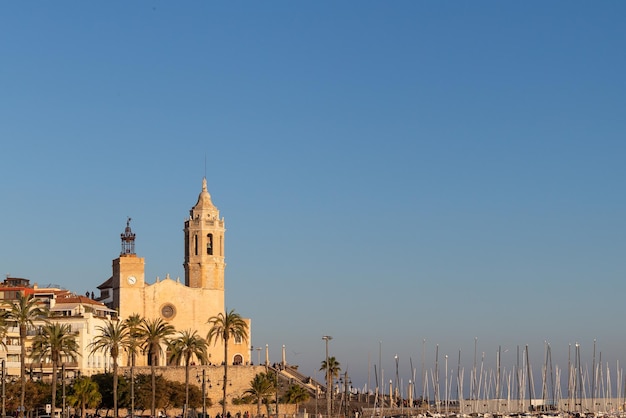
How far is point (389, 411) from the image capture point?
11519 centimetres

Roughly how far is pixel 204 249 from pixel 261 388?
25460 millimetres

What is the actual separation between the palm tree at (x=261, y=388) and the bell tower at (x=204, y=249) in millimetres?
18847

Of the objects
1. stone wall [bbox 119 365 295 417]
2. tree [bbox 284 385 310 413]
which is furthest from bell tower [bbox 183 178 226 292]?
tree [bbox 284 385 310 413]

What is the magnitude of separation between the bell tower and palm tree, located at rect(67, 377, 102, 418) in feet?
104

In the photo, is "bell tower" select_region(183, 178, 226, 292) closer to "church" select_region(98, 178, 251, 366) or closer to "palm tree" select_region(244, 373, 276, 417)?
"church" select_region(98, 178, 251, 366)

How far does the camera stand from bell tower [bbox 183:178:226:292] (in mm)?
124625

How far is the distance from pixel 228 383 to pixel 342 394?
14.9 m

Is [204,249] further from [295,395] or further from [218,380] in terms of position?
[295,395]

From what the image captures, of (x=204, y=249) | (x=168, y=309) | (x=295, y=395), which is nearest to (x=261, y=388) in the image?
(x=295, y=395)

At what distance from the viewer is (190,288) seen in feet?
405

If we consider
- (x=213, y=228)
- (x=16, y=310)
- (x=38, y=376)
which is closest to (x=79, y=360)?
(x=38, y=376)

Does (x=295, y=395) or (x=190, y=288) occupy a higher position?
(x=190, y=288)

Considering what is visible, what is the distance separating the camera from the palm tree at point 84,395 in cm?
9125

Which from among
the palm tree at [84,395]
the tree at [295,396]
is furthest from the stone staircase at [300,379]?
the palm tree at [84,395]
